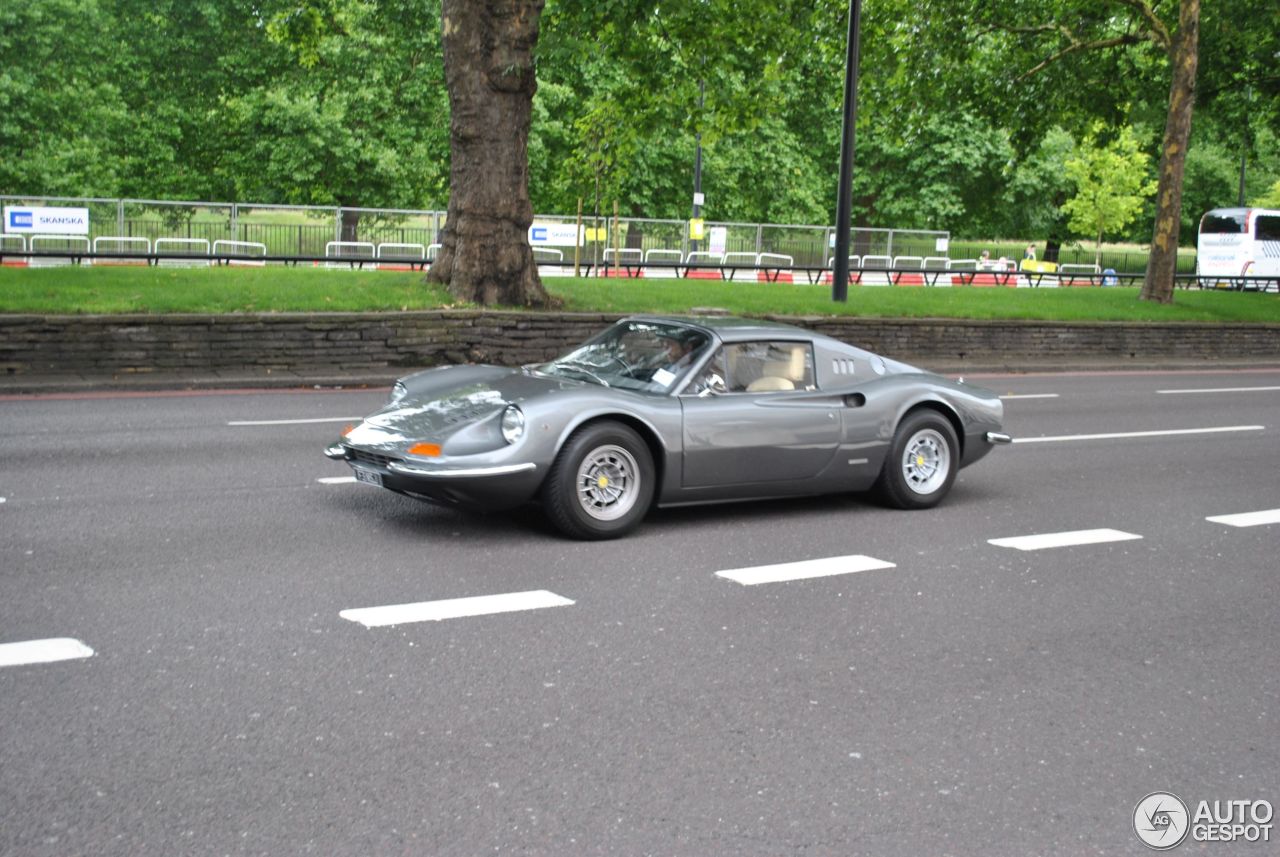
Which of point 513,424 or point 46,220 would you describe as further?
point 46,220

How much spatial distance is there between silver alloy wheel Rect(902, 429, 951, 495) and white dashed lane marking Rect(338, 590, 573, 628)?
3.31 meters

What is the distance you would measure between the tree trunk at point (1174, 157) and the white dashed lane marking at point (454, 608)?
2338cm

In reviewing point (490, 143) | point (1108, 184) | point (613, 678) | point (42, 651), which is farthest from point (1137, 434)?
point (1108, 184)

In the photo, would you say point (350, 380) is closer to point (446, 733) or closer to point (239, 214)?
point (446, 733)

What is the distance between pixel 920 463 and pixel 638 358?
205 cm

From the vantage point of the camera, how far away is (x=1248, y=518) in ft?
29.3

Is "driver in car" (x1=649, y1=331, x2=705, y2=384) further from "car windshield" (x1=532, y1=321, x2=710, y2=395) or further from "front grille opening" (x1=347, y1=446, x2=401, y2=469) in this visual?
"front grille opening" (x1=347, y1=446, x2=401, y2=469)

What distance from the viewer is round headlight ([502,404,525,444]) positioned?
7.16 m

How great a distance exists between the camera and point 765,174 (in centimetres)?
5059

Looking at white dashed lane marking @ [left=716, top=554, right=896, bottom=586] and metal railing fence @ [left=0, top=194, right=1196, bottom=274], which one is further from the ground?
metal railing fence @ [left=0, top=194, right=1196, bottom=274]

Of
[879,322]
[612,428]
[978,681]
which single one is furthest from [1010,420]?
[978,681]

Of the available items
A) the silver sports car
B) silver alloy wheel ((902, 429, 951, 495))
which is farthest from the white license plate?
silver alloy wheel ((902, 429, 951, 495))

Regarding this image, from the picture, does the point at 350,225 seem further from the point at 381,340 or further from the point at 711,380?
the point at 711,380

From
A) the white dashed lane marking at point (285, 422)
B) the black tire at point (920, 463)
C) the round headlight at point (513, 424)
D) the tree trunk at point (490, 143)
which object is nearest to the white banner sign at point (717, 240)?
the tree trunk at point (490, 143)
